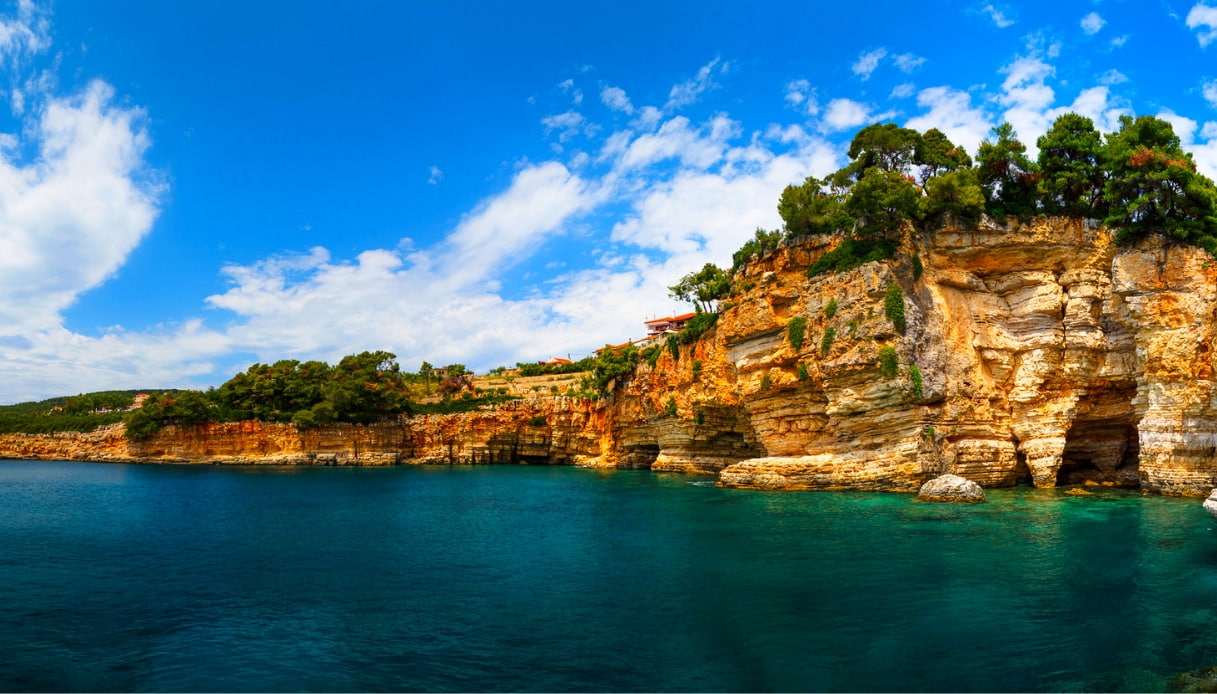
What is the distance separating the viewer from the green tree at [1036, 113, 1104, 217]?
32.4 metres

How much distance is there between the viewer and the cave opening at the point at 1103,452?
32719mm

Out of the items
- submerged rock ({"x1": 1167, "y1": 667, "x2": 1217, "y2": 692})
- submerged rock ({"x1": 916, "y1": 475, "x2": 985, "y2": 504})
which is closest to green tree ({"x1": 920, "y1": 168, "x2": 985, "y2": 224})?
submerged rock ({"x1": 916, "y1": 475, "x2": 985, "y2": 504})

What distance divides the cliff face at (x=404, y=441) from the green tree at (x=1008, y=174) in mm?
38991

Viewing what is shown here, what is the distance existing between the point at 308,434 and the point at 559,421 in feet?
83.8

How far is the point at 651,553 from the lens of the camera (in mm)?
19156

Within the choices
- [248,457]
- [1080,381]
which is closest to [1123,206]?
[1080,381]

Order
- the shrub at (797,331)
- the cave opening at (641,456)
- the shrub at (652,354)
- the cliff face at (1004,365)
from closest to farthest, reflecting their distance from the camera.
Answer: the cliff face at (1004,365) < the shrub at (797,331) < the shrub at (652,354) < the cave opening at (641,456)

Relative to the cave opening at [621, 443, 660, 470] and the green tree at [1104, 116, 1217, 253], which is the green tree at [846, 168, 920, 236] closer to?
the green tree at [1104, 116, 1217, 253]

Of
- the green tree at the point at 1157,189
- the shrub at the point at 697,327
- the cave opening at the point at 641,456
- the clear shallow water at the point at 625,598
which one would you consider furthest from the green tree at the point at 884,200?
the cave opening at the point at 641,456

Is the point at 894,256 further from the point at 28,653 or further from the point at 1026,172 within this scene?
the point at 28,653

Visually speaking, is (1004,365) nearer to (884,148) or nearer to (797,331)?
(797,331)

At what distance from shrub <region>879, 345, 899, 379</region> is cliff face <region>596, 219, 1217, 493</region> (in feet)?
0.82

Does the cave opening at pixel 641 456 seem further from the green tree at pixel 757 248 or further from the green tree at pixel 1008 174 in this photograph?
the green tree at pixel 1008 174

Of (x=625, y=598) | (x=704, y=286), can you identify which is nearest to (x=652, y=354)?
(x=704, y=286)
